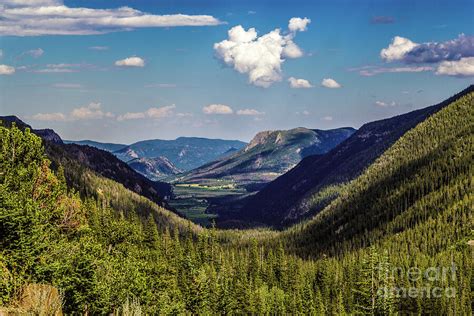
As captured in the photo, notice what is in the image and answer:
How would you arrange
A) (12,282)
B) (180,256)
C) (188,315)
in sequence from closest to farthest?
(12,282)
(188,315)
(180,256)

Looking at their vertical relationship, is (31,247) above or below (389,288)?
above

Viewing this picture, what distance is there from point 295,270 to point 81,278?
132 metres

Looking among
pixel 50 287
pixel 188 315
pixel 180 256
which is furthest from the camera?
pixel 180 256

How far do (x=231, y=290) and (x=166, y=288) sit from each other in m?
32.5

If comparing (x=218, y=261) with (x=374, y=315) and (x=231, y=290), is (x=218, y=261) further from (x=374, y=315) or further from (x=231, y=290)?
(x=374, y=315)

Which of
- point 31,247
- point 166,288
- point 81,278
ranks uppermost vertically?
point 31,247

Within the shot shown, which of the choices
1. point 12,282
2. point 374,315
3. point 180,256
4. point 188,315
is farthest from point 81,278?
point 180,256

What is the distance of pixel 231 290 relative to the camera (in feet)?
481

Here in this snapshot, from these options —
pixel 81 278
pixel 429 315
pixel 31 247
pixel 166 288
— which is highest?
pixel 31 247

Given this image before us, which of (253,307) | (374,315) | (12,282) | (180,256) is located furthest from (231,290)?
(12,282)

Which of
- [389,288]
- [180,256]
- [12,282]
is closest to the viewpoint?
[12,282]

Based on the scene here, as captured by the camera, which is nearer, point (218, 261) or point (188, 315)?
point (188, 315)

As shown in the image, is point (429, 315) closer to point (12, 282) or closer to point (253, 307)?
point (253, 307)

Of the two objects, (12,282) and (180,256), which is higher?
(12,282)
